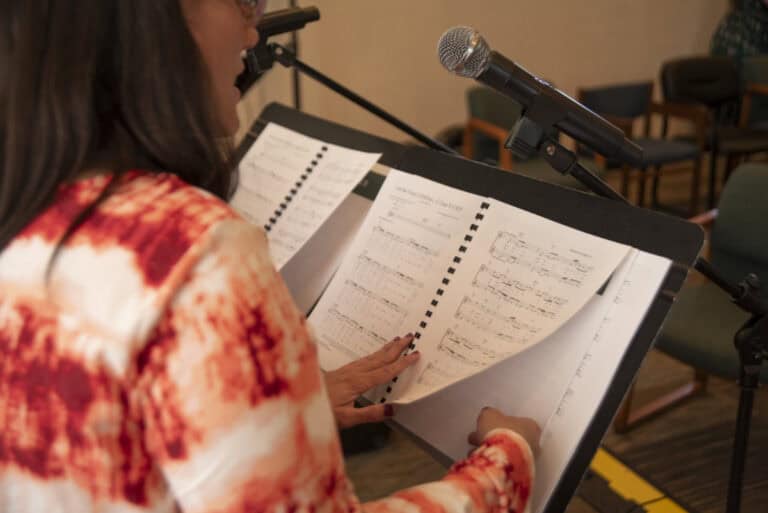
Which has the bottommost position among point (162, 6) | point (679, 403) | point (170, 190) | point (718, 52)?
point (679, 403)

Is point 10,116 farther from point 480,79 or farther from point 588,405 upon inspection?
point 588,405

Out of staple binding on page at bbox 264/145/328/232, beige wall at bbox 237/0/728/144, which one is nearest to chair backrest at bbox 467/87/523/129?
beige wall at bbox 237/0/728/144

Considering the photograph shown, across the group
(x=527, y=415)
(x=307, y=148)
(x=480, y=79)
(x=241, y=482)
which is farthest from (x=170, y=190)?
(x=307, y=148)

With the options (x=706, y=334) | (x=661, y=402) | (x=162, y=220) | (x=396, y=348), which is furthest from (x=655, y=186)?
(x=162, y=220)

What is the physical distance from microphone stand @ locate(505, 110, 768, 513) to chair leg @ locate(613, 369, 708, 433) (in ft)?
3.51

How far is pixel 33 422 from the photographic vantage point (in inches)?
25.6

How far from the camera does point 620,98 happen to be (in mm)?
4773

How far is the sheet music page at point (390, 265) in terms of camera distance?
1175 mm

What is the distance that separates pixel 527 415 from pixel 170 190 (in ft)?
1.81

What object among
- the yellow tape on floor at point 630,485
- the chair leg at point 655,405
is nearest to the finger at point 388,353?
the yellow tape on floor at point 630,485

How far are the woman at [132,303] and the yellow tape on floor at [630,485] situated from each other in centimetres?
147

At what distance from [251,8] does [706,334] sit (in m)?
1.60

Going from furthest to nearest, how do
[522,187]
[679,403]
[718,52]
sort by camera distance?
[718,52] < [679,403] < [522,187]

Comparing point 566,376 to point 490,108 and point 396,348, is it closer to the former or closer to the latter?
point 396,348
